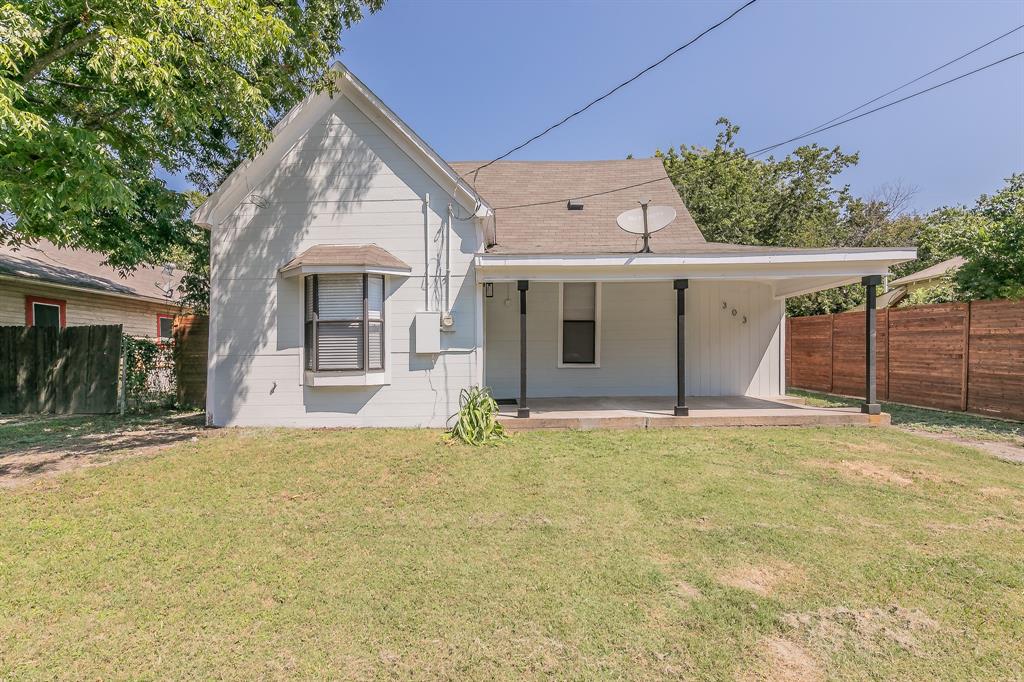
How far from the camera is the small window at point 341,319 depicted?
7.06 metres

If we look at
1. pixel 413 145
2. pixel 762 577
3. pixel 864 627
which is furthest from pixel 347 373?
pixel 864 627

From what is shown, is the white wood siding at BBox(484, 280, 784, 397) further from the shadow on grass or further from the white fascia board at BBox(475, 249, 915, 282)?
the white fascia board at BBox(475, 249, 915, 282)

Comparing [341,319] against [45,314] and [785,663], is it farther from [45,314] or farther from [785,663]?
[45,314]

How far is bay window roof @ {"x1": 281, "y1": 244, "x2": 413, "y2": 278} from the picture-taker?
6.80 m

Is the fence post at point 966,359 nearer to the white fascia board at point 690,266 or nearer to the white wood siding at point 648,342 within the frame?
the white fascia board at point 690,266

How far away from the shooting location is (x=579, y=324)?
9516 millimetres

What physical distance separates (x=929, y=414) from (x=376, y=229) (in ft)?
34.3

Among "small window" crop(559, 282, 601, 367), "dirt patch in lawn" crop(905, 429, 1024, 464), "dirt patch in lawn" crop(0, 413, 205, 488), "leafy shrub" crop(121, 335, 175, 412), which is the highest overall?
"small window" crop(559, 282, 601, 367)

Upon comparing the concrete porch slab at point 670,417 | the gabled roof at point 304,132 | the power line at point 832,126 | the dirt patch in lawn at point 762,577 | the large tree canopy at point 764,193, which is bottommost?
the dirt patch in lawn at point 762,577

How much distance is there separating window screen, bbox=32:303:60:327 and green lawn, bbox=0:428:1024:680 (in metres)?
9.55

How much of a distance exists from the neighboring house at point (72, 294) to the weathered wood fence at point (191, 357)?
116cm

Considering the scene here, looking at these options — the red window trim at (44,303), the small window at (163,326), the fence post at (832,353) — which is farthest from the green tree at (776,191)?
the red window trim at (44,303)

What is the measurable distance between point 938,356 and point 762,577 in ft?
28.5

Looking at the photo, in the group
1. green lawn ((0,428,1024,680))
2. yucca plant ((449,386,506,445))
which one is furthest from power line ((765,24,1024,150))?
yucca plant ((449,386,506,445))
